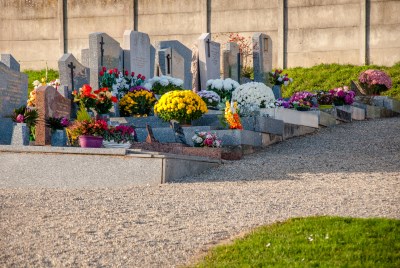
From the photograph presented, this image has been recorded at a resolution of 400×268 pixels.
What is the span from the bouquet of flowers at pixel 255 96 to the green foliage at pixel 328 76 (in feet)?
23.4

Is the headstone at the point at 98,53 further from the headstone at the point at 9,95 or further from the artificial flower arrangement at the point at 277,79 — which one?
the artificial flower arrangement at the point at 277,79

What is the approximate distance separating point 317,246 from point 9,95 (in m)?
8.68

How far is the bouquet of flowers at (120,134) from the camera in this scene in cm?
1436

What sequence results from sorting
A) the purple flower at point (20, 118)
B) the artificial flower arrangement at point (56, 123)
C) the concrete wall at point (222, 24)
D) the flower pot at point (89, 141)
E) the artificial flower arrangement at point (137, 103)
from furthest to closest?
the concrete wall at point (222, 24), the artificial flower arrangement at point (137, 103), the artificial flower arrangement at point (56, 123), the purple flower at point (20, 118), the flower pot at point (89, 141)

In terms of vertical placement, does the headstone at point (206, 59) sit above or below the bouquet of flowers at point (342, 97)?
above

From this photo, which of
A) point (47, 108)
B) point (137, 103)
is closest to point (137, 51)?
point (137, 103)

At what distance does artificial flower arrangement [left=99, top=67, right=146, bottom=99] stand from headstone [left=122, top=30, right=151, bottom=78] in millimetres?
700

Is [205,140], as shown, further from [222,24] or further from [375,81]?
[222,24]

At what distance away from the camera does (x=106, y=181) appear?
1290cm

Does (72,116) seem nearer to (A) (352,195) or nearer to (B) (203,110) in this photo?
(B) (203,110)

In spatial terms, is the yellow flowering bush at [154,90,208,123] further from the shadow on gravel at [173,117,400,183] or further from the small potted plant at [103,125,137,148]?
the small potted plant at [103,125,137,148]

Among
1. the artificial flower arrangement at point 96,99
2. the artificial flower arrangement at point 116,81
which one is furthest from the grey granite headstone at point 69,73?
the artificial flower arrangement at point 96,99

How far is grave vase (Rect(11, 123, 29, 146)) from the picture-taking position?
1382 centimetres

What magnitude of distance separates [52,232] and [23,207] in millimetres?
1618
